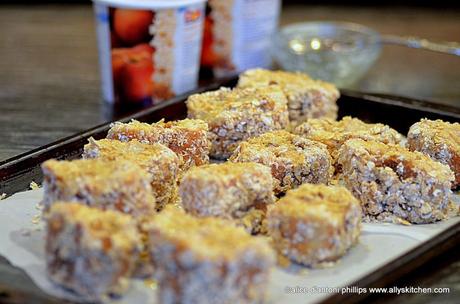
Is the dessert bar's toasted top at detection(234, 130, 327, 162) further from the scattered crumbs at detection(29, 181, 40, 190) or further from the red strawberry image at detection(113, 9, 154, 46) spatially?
the red strawberry image at detection(113, 9, 154, 46)

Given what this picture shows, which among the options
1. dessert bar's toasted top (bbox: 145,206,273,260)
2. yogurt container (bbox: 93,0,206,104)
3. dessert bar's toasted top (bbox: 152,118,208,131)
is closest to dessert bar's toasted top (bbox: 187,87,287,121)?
dessert bar's toasted top (bbox: 152,118,208,131)

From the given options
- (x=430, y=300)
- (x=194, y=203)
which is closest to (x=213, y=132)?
(x=194, y=203)

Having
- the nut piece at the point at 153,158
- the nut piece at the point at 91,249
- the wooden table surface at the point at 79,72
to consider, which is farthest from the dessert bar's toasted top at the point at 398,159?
the nut piece at the point at 91,249

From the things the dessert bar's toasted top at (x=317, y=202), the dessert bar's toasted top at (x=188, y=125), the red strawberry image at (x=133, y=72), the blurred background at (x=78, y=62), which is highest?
the dessert bar's toasted top at (x=317, y=202)

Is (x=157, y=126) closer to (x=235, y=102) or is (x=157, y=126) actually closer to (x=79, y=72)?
(x=235, y=102)

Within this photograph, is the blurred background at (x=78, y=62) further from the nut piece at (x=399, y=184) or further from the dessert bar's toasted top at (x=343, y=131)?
the nut piece at (x=399, y=184)
